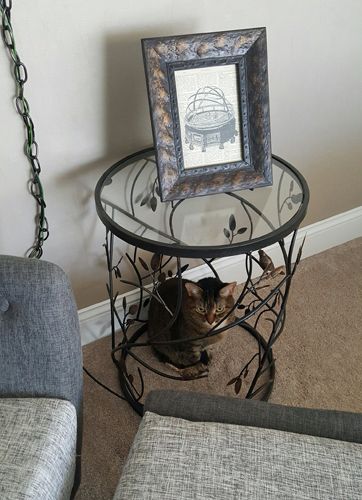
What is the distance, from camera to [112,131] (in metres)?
1.23

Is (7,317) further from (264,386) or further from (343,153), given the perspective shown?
(343,153)

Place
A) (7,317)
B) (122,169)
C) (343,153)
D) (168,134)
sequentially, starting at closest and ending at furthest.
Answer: (7,317), (168,134), (122,169), (343,153)

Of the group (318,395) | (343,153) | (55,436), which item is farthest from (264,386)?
(343,153)

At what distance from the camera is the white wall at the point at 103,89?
3.52ft

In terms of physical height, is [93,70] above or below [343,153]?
above

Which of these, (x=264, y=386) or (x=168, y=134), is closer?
(x=168, y=134)

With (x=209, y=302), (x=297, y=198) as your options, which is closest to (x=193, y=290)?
(x=209, y=302)

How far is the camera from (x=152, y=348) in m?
1.51

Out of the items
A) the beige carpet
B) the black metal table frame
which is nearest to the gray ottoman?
the black metal table frame

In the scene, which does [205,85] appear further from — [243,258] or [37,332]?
[243,258]

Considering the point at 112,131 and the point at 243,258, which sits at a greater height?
the point at 112,131

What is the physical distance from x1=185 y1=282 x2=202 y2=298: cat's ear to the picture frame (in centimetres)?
20

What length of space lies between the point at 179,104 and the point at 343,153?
2.64 ft

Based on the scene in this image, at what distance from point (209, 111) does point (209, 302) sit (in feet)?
1.36
